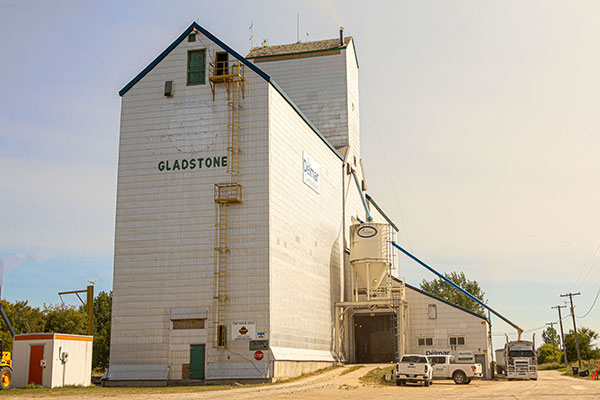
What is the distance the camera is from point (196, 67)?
129 ft

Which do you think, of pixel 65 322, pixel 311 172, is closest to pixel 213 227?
pixel 311 172

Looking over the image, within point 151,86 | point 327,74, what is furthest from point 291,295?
point 327,74

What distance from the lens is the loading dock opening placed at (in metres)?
60.1

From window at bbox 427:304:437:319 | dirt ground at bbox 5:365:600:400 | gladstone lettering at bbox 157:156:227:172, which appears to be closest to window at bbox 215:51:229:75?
gladstone lettering at bbox 157:156:227:172

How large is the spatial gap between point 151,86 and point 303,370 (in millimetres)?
20070

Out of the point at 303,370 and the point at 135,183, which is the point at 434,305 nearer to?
the point at 303,370

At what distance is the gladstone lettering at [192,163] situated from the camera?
37656mm

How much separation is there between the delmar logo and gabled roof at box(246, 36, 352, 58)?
60.7 feet

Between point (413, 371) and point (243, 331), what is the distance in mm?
9585

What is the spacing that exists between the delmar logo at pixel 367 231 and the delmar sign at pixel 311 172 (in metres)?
6.69

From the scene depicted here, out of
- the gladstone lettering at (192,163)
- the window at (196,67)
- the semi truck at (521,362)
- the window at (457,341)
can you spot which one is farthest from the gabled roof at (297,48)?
the semi truck at (521,362)

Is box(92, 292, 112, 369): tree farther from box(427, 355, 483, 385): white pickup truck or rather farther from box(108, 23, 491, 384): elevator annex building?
box(427, 355, 483, 385): white pickup truck

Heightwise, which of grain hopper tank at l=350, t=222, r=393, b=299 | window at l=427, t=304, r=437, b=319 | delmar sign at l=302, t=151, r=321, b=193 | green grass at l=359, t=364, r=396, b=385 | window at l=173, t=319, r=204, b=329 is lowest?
green grass at l=359, t=364, r=396, b=385

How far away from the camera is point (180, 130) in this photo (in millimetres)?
38594
